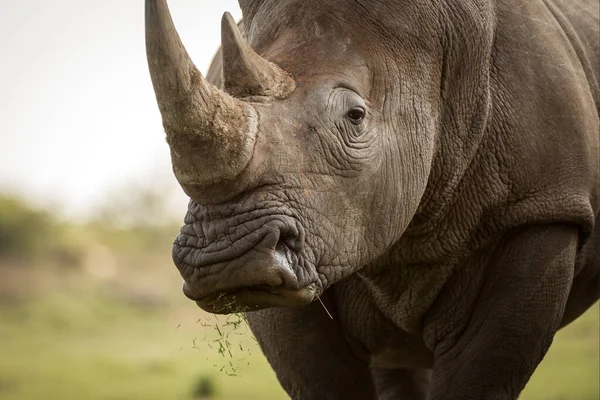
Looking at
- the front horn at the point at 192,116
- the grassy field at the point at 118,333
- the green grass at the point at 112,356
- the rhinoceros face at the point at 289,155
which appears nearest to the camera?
the front horn at the point at 192,116

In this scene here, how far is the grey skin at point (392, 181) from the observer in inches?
190

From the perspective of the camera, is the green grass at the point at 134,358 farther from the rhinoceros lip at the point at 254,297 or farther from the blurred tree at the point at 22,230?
the rhinoceros lip at the point at 254,297

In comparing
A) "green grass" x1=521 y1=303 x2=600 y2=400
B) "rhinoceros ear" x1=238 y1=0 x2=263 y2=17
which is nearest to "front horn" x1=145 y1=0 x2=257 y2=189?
"rhinoceros ear" x1=238 y1=0 x2=263 y2=17

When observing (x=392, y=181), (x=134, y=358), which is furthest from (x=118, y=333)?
(x=392, y=181)

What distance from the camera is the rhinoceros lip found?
16.1ft

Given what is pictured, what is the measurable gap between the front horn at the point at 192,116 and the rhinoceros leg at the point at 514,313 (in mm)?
1684

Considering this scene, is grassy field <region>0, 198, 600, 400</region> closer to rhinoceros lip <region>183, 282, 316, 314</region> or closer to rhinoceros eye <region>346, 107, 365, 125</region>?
rhinoceros lip <region>183, 282, 316, 314</region>

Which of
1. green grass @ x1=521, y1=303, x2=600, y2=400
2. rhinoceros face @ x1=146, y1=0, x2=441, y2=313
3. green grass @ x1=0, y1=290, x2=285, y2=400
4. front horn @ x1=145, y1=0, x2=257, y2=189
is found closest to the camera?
front horn @ x1=145, y1=0, x2=257, y2=189

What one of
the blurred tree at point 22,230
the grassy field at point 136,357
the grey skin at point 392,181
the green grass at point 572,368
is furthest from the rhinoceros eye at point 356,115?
the blurred tree at point 22,230

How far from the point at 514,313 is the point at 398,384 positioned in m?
2.19

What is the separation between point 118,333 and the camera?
58.6 feet

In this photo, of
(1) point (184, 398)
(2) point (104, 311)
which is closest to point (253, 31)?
(1) point (184, 398)

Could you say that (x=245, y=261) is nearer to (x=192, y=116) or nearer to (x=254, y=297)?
(x=254, y=297)

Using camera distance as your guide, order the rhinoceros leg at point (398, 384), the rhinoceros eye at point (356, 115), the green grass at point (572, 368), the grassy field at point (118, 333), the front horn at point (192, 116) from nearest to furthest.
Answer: the front horn at point (192, 116)
the rhinoceros eye at point (356, 115)
the rhinoceros leg at point (398, 384)
the green grass at point (572, 368)
the grassy field at point (118, 333)
